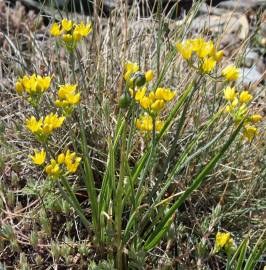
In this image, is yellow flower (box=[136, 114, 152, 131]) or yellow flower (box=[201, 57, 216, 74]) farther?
yellow flower (box=[136, 114, 152, 131])

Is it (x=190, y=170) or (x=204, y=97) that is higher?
(x=204, y=97)

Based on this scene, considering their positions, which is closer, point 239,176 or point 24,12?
point 239,176

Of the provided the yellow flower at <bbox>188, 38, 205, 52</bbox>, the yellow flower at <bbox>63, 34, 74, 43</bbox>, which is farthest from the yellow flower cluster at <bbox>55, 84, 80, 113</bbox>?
the yellow flower at <bbox>188, 38, 205, 52</bbox>

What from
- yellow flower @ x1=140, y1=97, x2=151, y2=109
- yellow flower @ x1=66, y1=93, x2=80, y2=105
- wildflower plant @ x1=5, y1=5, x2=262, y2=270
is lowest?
wildflower plant @ x1=5, y1=5, x2=262, y2=270

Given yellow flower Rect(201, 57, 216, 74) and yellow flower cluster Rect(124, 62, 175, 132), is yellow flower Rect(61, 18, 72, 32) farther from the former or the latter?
yellow flower Rect(201, 57, 216, 74)

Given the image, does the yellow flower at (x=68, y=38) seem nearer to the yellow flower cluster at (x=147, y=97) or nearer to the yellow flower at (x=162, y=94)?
the yellow flower cluster at (x=147, y=97)

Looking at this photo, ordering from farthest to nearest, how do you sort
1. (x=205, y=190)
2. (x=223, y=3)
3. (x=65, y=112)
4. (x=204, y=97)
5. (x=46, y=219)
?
(x=223, y=3) → (x=204, y=97) → (x=205, y=190) → (x=46, y=219) → (x=65, y=112)

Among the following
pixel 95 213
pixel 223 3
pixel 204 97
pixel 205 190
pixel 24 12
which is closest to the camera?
pixel 95 213

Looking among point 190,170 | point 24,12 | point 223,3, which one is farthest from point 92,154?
point 223,3

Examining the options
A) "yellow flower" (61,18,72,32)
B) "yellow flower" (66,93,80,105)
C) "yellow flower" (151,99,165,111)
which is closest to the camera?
"yellow flower" (151,99,165,111)

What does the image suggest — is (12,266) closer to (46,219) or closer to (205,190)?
(46,219)

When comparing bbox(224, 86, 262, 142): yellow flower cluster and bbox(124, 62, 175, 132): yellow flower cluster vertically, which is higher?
bbox(124, 62, 175, 132): yellow flower cluster
